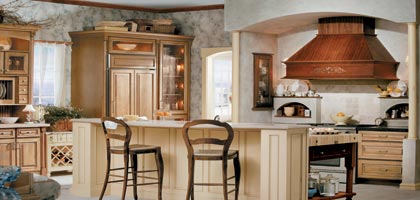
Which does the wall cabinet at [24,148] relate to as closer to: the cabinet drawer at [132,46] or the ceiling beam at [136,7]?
the cabinet drawer at [132,46]

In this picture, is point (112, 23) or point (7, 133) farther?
point (112, 23)

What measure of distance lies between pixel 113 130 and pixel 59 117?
2.87 metres

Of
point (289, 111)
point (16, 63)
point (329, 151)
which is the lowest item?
point (329, 151)

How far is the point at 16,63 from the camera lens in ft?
35.4

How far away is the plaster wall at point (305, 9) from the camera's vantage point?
33.0 ft

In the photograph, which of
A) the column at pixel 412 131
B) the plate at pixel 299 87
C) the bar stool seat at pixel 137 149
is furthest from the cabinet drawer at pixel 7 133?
the column at pixel 412 131

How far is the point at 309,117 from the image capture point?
11641 millimetres

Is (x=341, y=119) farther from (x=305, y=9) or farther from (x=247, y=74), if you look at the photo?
(x=305, y=9)

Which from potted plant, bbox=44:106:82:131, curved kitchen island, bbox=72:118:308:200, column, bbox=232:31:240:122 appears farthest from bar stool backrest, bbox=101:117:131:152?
column, bbox=232:31:240:122

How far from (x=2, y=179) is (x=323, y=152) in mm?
5017

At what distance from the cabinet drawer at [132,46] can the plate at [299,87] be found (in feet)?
8.28

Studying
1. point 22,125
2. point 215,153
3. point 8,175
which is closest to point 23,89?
point 22,125

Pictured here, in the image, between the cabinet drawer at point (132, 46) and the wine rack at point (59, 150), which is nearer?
the wine rack at point (59, 150)

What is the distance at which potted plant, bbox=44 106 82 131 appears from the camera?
37.4ft
